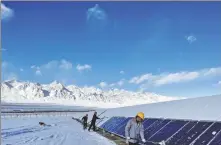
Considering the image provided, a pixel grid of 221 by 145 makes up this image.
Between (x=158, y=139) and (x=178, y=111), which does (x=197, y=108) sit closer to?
(x=178, y=111)

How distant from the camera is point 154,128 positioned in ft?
51.0

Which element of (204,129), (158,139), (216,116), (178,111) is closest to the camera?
(204,129)

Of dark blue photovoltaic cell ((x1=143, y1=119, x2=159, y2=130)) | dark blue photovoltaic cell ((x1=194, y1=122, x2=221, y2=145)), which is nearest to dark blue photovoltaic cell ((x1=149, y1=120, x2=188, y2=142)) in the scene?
dark blue photovoltaic cell ((x1=194, y1=122, x2=221, y2=145))

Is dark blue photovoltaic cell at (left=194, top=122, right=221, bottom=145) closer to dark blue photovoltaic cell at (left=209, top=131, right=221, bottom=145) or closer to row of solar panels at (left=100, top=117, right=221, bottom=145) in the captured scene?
row of solar panels at (left=100, top=117, right=221, bottom=145)

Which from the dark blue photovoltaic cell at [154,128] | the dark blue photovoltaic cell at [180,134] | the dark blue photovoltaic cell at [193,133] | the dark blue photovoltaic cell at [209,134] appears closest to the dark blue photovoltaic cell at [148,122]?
the dark blue photovoltaic cell at [154,128]

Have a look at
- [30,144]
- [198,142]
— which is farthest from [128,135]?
[30,144]

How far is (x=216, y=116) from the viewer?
40.7 ft

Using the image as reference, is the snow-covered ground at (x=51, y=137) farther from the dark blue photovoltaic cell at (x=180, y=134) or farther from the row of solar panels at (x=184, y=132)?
the dark blue photovoltaic cell at (x=180, y=134)

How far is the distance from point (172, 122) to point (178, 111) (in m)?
2.24

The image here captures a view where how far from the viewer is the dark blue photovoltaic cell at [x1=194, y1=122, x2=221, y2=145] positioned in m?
10.5

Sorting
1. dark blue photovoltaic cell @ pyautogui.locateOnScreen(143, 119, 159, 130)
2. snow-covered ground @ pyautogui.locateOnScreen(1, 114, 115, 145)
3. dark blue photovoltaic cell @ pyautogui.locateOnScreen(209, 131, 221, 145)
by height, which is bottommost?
snow-covered ground @ pyautogui.locateOnScreen(1, 114, 115, 145)

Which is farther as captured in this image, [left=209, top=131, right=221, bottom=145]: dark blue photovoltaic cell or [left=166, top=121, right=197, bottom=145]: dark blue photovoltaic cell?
[left=166, top=121, right=197, bottom=145]: dark blue photovoltaic cell

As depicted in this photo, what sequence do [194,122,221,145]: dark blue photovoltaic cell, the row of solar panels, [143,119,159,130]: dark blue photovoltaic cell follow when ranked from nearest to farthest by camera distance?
[194,122,221,145]: dark blue photovoltaic cell → the row of solar panels → [143,119,159,130]: dark blue photovoltaic cell

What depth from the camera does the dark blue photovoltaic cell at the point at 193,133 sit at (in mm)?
11406
